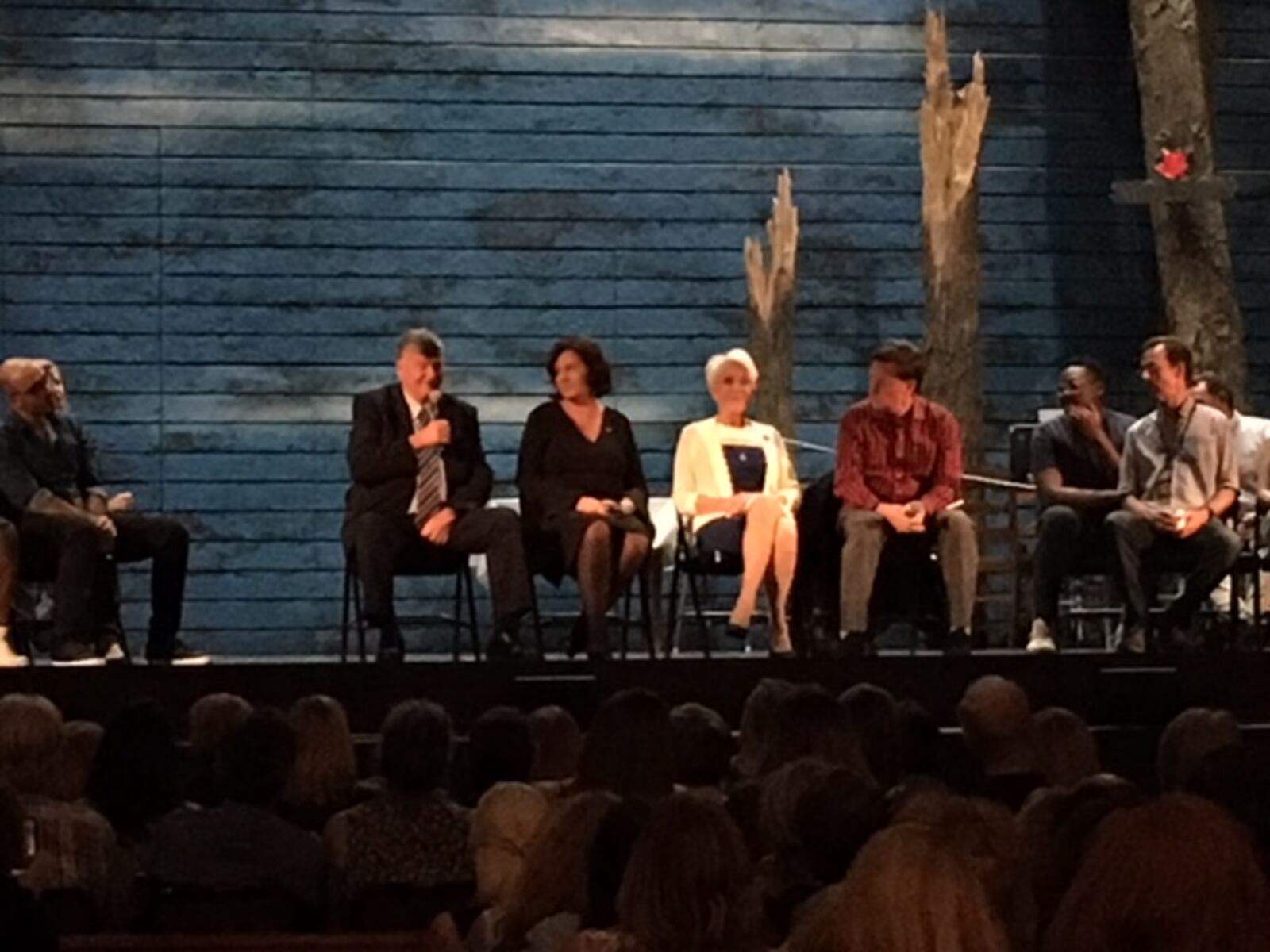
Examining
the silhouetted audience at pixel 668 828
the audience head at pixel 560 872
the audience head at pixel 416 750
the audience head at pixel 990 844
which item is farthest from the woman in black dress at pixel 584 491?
the audience head at pixel 560 872

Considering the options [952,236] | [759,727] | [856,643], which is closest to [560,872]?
[759,727]

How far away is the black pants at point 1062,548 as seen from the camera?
22.6 feet

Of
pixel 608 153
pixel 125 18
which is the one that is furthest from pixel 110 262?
pixel 608 153

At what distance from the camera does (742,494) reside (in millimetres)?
6879

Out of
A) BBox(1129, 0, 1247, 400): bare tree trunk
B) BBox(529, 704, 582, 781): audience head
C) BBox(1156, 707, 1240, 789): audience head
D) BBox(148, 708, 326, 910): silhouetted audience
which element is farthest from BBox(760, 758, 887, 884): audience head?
BBox(1129, 0, 1247, 400): bare tree trunk

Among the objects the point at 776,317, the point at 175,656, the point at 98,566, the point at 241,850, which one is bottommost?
the point at 241,850

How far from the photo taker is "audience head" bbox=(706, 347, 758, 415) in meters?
7.06

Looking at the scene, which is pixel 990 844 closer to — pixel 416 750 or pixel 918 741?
pixel 416 750

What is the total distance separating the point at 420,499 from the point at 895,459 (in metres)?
1.36

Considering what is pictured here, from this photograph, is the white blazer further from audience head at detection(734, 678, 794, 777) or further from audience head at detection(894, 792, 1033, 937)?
audience head at detection(894, 792, 1033, 937)

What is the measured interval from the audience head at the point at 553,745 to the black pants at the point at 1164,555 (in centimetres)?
263

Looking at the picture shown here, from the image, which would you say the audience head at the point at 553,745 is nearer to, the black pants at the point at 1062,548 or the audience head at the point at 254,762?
the audience head at the point at 254,762

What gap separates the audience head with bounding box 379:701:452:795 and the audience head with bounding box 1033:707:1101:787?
1.19 m

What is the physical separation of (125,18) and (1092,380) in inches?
194
